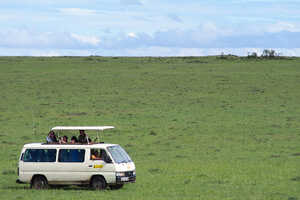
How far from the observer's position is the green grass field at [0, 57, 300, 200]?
2497 centimetres

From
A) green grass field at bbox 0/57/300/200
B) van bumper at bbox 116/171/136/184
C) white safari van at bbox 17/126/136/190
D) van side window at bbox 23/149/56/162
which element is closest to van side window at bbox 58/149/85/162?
white safari van at bbox 17/126/136/190

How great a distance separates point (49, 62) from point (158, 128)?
165ft

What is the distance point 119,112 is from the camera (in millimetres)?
52438

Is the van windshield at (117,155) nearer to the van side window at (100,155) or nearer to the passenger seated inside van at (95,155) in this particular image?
the van side window at (100,155)

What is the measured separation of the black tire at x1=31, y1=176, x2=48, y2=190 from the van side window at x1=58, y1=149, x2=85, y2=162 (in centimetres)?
101

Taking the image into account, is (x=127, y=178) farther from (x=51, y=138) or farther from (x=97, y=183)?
(x=51, y=138)

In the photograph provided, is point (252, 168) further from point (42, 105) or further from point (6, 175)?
point (42, 105)

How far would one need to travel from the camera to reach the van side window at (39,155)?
23734 millimetres

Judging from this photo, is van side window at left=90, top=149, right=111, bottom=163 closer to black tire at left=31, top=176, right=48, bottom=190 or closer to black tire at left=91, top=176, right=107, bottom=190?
black tire at left=91, top=176, right=107, bottom=190

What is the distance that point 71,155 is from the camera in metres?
23.5

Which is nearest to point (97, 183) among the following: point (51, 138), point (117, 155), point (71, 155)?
point (117, 155)

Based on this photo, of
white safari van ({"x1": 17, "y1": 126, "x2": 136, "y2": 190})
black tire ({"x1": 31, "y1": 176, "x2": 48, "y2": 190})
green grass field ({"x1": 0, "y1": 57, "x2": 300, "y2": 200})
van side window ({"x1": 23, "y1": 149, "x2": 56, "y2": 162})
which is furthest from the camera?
green grass field ({"x1": 0, "y1": 57, "x2": 300, "y2": 200})

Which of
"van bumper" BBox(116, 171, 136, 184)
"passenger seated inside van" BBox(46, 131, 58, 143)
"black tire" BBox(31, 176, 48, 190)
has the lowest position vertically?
"black tire" BBox(31, 176, 48, 190)

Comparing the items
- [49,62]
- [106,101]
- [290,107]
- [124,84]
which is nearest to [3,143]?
[106,101]
